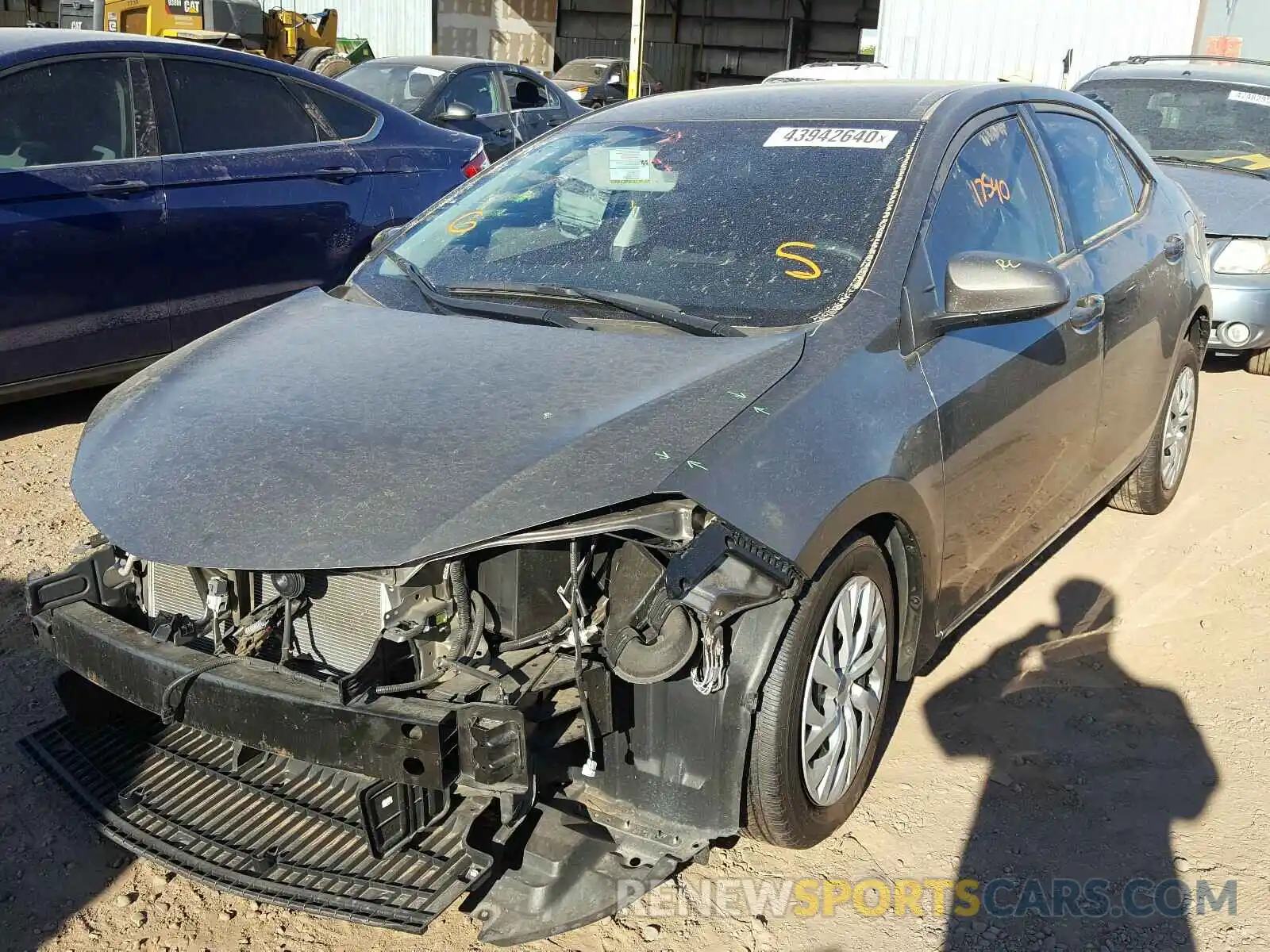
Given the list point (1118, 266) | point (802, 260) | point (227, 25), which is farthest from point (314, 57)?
point (802, 260)

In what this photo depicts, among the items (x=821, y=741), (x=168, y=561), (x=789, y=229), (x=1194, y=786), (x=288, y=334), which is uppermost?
(x=789, y=229)

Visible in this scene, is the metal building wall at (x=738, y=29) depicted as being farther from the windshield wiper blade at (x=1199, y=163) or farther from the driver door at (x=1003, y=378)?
the driver door at (x=1003, y=378)

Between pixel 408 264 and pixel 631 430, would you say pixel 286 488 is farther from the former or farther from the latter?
pixel 408 264

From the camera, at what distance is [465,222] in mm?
3676

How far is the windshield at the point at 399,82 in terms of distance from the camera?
1043 centimetres

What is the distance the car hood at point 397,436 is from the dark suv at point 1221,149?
5.15 meters

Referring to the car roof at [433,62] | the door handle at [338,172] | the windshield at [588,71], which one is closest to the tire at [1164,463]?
the door handle at [338,172]

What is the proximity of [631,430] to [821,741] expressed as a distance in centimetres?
83

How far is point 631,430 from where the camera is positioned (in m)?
2.41

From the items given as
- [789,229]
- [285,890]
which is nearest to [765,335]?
[789,229]

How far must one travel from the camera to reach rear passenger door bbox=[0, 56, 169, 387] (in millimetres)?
4934

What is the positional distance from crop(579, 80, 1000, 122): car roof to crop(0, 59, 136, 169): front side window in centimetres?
261

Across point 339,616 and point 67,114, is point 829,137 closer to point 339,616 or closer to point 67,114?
point 339,616

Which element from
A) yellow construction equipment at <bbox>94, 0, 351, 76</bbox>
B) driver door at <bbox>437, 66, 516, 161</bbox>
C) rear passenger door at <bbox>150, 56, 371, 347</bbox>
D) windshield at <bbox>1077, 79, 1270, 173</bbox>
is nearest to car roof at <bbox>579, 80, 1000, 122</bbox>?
rear passenger door at <bbox>150, 56, 371, 347</bbox>
